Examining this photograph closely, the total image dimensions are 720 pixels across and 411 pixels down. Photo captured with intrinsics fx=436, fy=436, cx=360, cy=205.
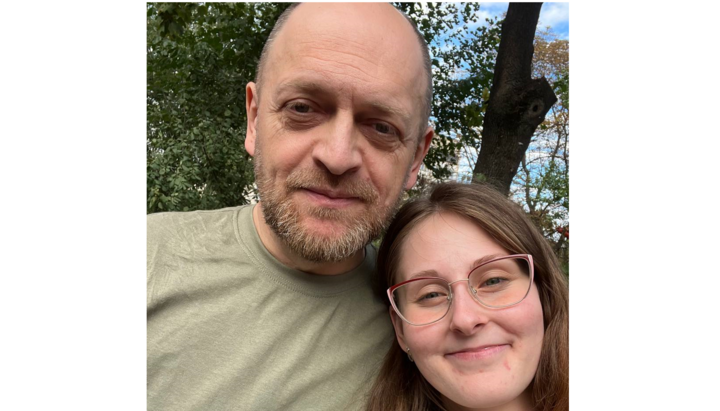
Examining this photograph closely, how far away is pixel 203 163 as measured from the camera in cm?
190

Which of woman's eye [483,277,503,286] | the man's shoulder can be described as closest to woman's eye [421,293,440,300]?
woman's eye [483,277,503,286]

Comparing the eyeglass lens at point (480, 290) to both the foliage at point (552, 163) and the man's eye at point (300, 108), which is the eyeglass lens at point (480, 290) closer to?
the foliage at point (552, 163)

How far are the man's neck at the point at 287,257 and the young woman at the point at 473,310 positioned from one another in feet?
0.64

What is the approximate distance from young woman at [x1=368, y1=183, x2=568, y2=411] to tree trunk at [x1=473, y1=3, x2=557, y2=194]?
0.27 metres

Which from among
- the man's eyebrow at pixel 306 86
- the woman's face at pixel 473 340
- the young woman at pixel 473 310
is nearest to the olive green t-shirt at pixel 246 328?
the young woman at pixel 473 310

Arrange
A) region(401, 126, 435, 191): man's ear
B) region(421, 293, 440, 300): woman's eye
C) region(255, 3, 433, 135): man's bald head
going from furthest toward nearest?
region(401, 126, 435, 191): man's ear → region(255, 3, 433, 135): man's bald head → region(421, 293, 440, 300): woman's eye

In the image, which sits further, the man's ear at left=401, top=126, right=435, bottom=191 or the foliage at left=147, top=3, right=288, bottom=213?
the foliage at left=147, top=3, right=288, bottom=213

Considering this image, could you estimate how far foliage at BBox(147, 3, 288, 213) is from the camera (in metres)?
1.77

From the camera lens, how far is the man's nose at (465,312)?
1.14 m

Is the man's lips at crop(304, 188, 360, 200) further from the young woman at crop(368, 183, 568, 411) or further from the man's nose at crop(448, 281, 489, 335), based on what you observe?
the man's nose at crop(448, 281, 489, 335)
